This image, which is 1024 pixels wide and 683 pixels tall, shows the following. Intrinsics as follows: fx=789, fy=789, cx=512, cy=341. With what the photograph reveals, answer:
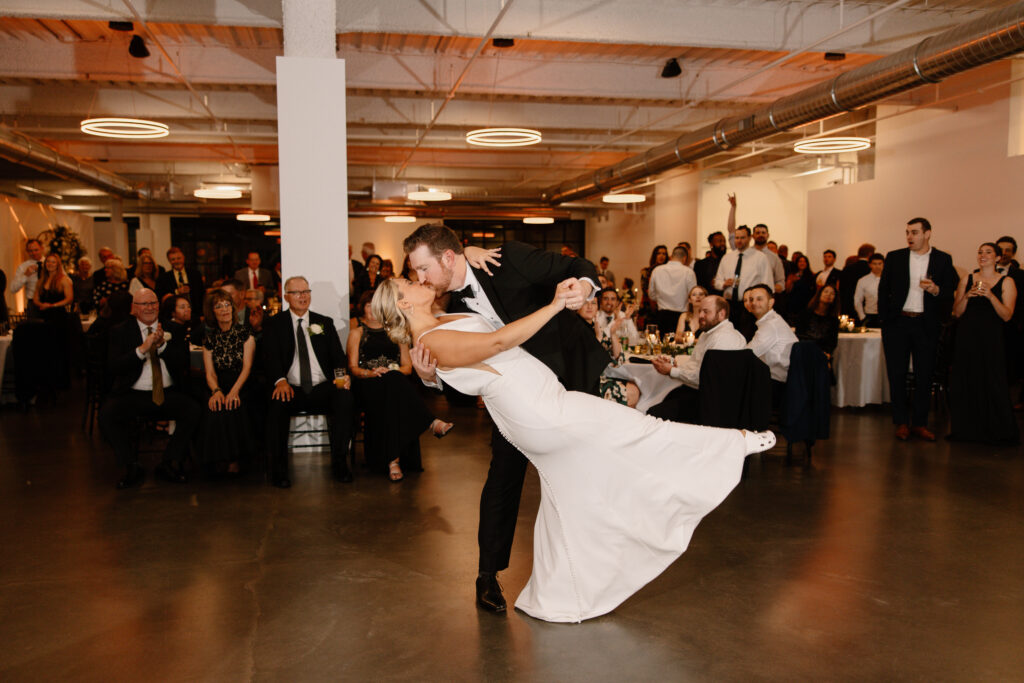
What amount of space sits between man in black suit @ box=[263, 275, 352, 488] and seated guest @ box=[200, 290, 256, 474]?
0.49 feet

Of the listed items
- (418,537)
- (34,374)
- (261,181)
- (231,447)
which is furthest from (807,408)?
(261,181)

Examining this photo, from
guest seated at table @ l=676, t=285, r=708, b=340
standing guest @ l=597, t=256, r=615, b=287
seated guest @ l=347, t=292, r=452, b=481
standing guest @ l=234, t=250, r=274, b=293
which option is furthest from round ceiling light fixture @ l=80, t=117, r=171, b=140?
standing guest @ l=597, t=256, r=615, b=287

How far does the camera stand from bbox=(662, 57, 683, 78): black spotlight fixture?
9641 mm

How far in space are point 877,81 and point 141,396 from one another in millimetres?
6249

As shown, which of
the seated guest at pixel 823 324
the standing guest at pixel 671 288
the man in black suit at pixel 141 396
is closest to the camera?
the man in black suit at pixel 141 396

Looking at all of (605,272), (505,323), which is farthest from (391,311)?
(605,272)

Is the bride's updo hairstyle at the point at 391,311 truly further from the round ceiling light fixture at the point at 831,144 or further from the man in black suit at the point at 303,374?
the round ceiling light fixture at the point at 831,144

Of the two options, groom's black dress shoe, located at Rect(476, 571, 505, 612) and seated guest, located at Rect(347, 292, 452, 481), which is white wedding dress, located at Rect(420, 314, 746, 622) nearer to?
groom's black dress shoe, located at Rect(476, 571, 505, 612)

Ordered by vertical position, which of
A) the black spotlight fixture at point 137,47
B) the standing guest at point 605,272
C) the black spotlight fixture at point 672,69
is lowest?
the standing guest at point 605,272

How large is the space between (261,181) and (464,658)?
1508 centimetres

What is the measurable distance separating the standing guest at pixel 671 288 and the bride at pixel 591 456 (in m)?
6.45

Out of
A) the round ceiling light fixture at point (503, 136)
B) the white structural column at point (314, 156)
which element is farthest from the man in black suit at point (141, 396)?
the round ceiling light fixture at point (503, 136)

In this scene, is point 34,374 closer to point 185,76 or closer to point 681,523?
point 185,76

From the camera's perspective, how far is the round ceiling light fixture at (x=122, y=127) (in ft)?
27.3
